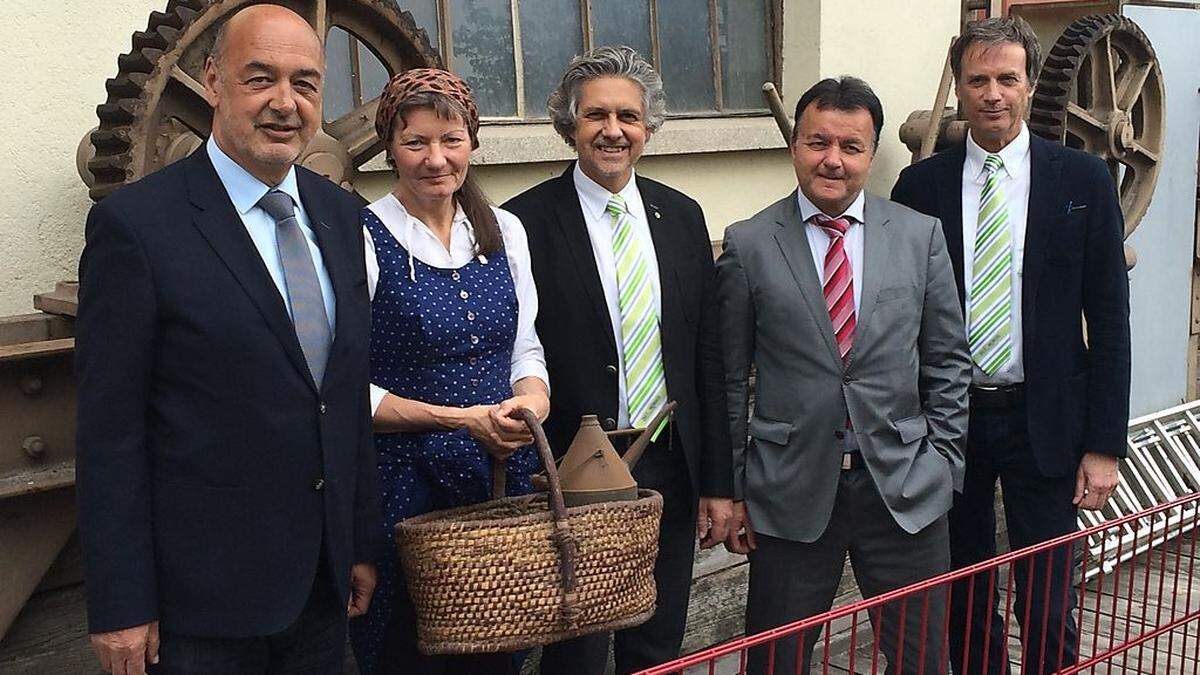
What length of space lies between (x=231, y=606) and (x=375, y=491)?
383 mm

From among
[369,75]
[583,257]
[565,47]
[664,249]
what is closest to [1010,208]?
[664,249]

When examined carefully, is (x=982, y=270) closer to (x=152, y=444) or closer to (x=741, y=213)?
(x=741, y=213)

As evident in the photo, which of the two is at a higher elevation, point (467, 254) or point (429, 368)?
point (467, 254)

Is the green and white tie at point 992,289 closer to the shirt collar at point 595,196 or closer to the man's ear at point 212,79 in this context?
the shirt collar at point 595,196

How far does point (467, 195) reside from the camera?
110 inches

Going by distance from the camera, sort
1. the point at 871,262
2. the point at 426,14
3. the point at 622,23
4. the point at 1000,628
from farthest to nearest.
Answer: the point at 622,23 < the point at 426,14 < the point at 1000,628 < the point at 871,262

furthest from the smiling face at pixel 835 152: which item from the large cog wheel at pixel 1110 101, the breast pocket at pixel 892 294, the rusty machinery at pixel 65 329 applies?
the large cog wheel at pixel 1110 101

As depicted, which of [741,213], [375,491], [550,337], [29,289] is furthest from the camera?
[741,213]

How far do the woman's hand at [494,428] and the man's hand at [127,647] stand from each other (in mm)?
725

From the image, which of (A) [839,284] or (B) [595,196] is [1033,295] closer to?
(A) [839,284]

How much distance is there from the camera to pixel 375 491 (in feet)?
8.23

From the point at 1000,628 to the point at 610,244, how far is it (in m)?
1.72

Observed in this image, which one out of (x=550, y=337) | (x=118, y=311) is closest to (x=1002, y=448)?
(x=550, y=337)

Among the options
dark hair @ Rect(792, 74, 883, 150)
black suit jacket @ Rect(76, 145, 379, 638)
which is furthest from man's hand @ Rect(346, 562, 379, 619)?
dark hair @ Rect(792, 74, 883, 150)
